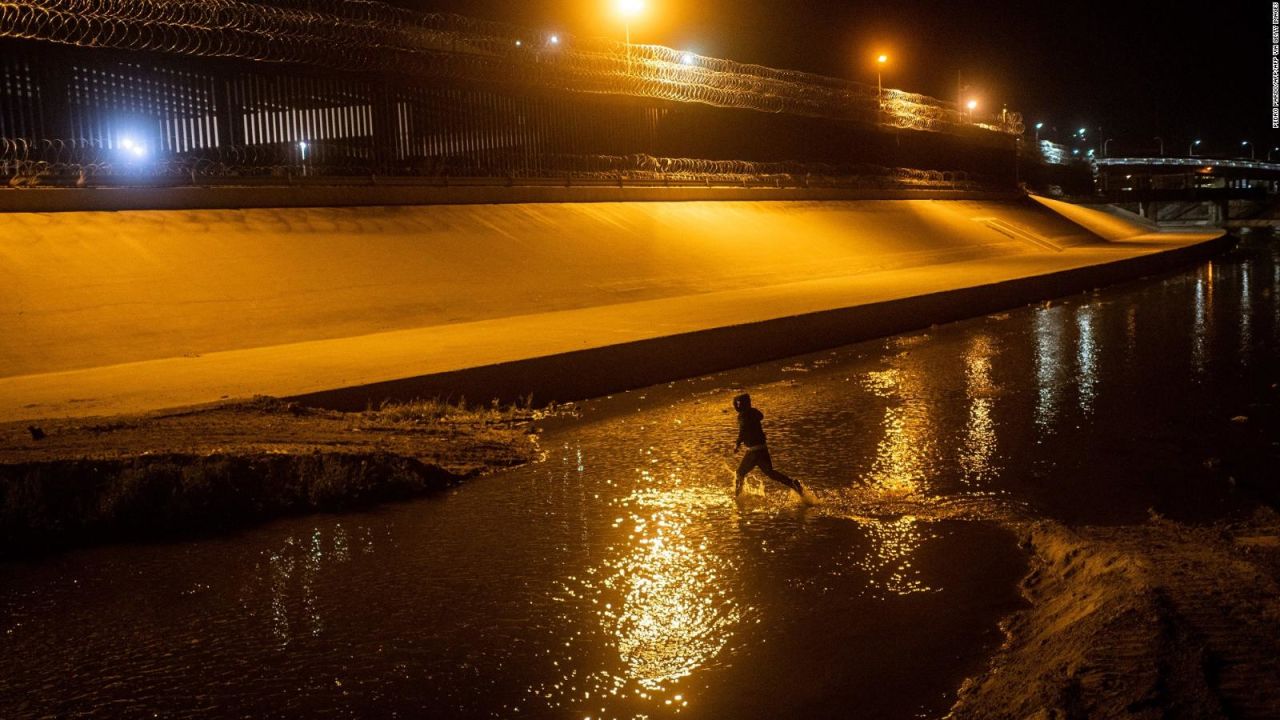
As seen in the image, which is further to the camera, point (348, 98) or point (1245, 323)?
point (348, 98)

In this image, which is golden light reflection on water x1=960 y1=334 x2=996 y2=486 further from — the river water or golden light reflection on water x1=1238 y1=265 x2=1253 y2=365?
golden light reflection on water x1=1238 y1=265 x2=1253 y2=365

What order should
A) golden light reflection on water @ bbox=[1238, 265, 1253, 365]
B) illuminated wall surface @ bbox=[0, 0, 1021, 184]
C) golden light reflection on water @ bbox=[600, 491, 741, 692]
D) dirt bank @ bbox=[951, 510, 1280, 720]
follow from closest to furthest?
dirt bank @ bbox=[951, 510, 1280, 720], golden light reflection on water @ bbox=[600, 491, 741, 692], golden light reflection on water @ bbox=[1238, 265, 1253, 365], illuminated wall surface @ bbox=[0, 0, 1021, 184]

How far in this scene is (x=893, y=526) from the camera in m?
7.07

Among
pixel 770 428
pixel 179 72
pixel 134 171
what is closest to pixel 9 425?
pixel 770 428

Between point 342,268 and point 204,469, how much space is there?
9288 millimetres

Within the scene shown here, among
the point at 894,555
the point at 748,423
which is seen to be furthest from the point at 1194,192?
the point at 894,555

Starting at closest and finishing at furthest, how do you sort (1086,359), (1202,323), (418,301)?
(1086,359) → (418,301) → (1202,323)

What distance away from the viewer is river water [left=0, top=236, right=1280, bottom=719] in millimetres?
4785

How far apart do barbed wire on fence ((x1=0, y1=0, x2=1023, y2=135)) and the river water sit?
1071 centimetres

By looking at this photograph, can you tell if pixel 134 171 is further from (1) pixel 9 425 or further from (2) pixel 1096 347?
(2) pixel 1096 347

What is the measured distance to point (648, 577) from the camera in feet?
20.3

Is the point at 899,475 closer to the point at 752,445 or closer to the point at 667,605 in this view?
the point at 752,445

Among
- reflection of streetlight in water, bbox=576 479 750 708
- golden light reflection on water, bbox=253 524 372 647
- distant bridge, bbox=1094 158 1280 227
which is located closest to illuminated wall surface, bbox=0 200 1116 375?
golden light reflection on water, bbox=253 524 372 647

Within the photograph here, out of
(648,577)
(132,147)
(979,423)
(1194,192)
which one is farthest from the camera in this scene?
(1194,192)
